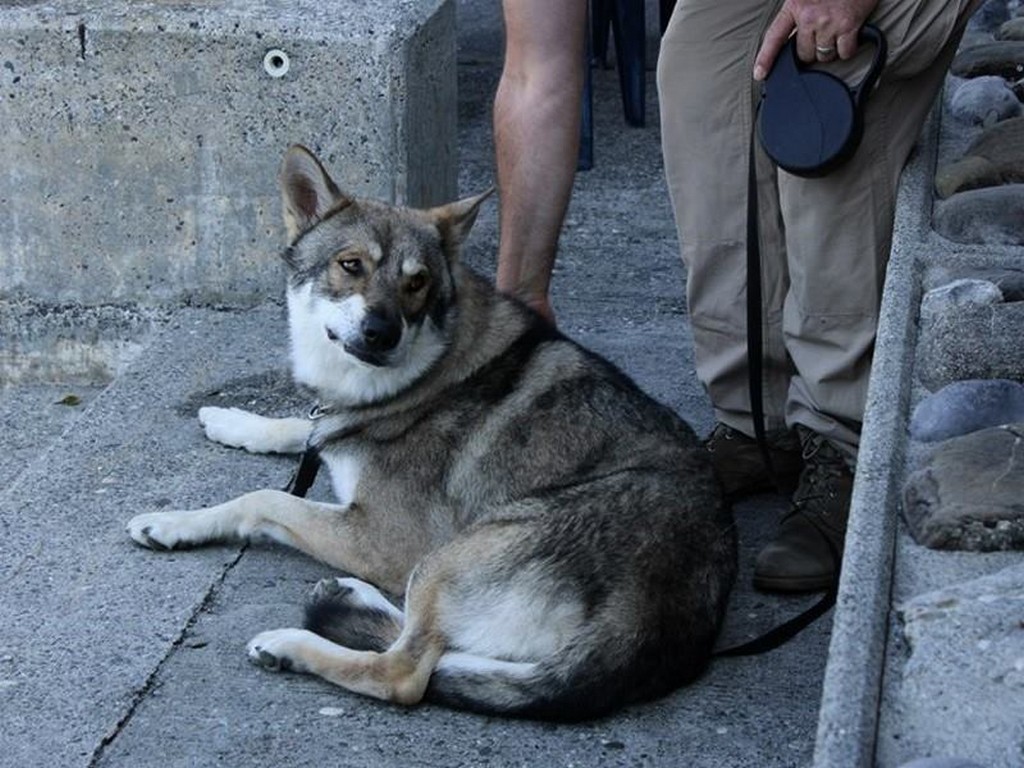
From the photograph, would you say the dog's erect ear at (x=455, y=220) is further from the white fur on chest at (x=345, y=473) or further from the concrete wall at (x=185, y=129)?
the concrete wall at (x=185, y=129)

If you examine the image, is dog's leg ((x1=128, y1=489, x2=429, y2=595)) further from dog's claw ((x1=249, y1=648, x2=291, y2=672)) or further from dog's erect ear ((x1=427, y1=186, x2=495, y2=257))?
dog's erect ear ((x1=427, y1=186, x2=495, y2=257))

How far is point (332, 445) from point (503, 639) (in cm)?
89

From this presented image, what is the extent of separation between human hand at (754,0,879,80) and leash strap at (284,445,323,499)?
1350 mm

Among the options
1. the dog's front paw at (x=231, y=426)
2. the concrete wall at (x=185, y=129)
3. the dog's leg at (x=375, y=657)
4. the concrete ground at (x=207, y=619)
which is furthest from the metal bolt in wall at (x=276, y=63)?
the dog's leg at (x=375, y=657)

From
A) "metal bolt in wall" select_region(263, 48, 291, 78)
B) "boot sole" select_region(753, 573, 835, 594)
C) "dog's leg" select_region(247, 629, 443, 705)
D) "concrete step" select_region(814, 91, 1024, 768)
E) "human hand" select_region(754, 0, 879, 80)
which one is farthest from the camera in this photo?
"metal bolt in wall" select_region(263, 48, 291, 78)

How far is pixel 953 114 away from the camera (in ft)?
15.9

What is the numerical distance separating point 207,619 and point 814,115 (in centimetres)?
166

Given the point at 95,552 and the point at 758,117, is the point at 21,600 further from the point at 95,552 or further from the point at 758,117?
the point at 758,117

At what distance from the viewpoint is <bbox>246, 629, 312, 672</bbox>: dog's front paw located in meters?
3.26

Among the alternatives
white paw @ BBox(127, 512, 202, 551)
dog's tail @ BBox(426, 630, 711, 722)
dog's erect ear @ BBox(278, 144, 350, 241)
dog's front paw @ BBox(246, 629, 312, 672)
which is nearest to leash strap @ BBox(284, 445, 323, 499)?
white paw @ BBox(127, 512, 202, 551)

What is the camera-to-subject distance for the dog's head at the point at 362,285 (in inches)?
146

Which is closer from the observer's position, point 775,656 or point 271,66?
point 775,656

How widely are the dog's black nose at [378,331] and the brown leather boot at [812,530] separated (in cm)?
94

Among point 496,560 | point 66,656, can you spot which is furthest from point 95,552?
point 496,560
